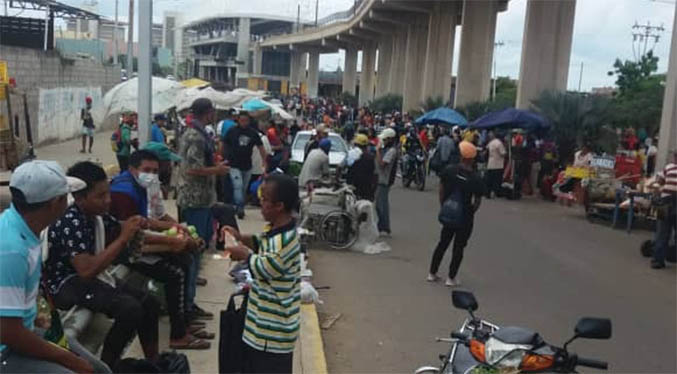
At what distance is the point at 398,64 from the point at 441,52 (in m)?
17.5

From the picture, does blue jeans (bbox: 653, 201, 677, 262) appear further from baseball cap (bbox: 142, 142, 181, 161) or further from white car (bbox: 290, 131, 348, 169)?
white car (bbox: 290, 131, 348, 169)

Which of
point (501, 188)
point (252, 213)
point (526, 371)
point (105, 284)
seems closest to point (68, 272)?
point (105, 284)

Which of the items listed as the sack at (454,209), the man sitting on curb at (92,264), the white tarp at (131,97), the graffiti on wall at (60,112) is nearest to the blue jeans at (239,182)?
the sack at (454,209)

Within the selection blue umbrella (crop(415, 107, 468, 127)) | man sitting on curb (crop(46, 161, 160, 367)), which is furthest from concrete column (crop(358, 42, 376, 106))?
man sitting on curb (crop(46, 161, 160, 367))

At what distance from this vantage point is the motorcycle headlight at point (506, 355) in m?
3.38

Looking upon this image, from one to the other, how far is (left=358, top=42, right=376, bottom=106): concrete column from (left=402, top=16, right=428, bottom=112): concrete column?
16.0 meters

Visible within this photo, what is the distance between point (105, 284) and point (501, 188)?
15584 millimetres

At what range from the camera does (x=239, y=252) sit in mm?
3912

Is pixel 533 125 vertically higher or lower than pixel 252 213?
higher

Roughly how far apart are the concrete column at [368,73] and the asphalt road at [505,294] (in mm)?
60716

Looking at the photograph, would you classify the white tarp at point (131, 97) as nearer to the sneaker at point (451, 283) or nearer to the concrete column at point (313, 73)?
the sneaker at point (451, 283)

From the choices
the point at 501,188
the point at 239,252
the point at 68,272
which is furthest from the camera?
the point at 501,188

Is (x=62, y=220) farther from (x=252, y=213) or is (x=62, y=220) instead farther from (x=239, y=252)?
(x=252, y=213)

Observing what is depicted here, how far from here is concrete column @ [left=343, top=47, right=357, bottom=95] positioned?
85375 mm
